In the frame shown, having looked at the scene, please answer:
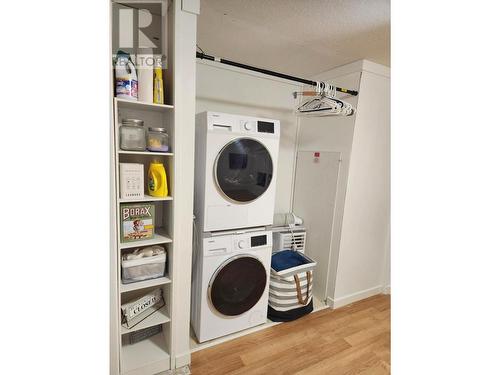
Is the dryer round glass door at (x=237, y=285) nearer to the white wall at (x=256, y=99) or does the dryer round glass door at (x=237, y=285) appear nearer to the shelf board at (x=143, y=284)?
the shelf board at (x=143, y=284)

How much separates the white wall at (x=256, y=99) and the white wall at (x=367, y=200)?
2.62ft

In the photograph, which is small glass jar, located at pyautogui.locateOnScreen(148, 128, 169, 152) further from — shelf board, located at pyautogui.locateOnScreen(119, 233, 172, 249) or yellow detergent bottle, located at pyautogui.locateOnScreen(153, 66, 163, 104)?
shelf board, located at pyautogui.locateOnScreen(119, 233, 172, 249)

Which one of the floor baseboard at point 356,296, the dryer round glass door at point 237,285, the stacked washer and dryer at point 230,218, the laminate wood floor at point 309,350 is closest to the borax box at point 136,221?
the stacked washer and dryer at point 230,218

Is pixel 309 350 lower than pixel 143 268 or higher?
lower

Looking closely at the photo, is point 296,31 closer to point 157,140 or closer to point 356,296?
point 157,140

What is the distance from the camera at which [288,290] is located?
225 centimetres

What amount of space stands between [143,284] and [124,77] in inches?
48.9

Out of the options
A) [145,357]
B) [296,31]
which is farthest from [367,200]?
[145,357]

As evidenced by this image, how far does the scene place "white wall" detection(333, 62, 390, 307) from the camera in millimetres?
2334

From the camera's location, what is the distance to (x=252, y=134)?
6.09 ft

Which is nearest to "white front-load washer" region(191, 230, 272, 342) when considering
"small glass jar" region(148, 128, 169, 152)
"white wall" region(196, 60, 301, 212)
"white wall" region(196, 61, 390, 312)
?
"small glass jar" region(148, 128, 169, 152)
